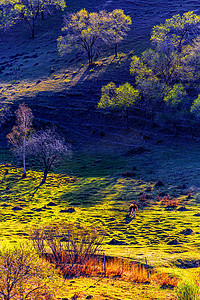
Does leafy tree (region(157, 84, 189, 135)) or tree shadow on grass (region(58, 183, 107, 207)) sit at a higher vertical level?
leafy tree (region(157, 84, 189, 135))

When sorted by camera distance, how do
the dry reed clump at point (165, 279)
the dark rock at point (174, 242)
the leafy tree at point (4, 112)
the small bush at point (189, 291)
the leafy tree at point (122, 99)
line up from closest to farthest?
the small bush at point (189, 291), the dry reed clump at point (165, 279), the dark rock at point (174, 242), the leafy tree at point (122, 99), the leafy tree at point (4, 112)

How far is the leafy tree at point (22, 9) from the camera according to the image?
9544 centimetres

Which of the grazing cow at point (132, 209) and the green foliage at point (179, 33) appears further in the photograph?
the green foliage at point (179, 33)

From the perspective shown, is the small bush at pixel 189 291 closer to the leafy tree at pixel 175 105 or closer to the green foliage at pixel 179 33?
the leafy tree at pixel 175 105

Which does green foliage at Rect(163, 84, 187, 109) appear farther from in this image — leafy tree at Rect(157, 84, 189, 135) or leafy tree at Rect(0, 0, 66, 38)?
leafy tree at Rect(0, 0, 66, 38)

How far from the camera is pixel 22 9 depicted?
95.2 metres

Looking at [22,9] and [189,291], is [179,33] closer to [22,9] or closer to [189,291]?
[22,9]

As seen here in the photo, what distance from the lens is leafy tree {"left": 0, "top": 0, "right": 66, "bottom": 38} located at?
9544 cm

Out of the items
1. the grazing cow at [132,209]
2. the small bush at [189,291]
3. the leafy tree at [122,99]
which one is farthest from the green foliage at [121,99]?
the small bush at [189,291]

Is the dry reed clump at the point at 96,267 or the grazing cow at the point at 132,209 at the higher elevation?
the dry reed clump at the point at 96,267

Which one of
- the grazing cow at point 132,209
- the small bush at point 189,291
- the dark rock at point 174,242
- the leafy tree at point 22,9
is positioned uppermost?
the leafy tree at point 22,9

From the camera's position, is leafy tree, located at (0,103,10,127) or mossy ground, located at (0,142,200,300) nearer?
mossy ground, located at (0,142,200,300)

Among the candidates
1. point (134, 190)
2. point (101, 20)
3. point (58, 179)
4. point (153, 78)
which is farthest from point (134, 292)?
point (101, 20)

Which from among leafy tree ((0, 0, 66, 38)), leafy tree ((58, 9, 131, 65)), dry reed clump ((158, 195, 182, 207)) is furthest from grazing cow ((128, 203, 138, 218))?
leafy tree ((0, 0, 66, 38))
